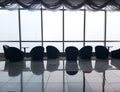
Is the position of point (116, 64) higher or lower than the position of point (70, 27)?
lower

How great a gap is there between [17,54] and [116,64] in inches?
157

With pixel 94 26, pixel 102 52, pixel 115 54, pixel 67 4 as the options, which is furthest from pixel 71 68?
pixel 94 26

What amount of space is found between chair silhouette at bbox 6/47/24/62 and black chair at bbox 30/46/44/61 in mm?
508

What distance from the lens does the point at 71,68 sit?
10.0 metres

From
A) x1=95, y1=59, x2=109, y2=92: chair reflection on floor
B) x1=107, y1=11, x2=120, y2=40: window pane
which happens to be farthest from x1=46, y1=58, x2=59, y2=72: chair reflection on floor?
x1=107, y1=11, x2=120, y2=40: window pane

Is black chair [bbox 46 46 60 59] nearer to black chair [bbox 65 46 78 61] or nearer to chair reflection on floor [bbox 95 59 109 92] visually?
black chair [bbox 65 46 78 61]

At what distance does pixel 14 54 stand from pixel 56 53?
1860 millimetres

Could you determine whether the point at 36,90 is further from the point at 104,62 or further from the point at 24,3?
the point at 24,3

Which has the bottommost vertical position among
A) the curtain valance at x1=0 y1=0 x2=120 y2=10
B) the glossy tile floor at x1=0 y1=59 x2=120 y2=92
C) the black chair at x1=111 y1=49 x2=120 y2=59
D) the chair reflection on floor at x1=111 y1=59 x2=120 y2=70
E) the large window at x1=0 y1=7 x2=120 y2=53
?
the glossy tile floor at x1=0 y1=59 x2=120 y2=92

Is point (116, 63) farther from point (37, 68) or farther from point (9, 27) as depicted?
point (9, 27)

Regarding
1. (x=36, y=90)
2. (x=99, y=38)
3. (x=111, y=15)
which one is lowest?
(x=36, y=90)

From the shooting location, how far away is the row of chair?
11.5 meters

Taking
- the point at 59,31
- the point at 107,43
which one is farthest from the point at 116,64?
the point at 59,31

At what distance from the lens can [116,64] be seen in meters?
10.9
